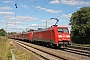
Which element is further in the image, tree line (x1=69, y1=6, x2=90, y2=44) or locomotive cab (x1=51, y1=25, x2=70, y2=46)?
tree line (x1=69, y1=6, x2=90, y2=44)

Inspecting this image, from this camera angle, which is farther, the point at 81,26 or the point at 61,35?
the point at 81,26

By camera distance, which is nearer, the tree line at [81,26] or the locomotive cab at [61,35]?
the locomotive cab at [61,35]

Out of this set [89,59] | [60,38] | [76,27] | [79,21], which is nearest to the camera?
[89,59]

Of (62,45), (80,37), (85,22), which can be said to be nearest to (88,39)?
(80,37)

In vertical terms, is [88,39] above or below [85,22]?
→ below

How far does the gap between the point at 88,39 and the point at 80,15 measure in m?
13.6

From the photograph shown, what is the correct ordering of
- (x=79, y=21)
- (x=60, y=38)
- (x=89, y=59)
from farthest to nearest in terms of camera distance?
1. (x=79, y=21)
2. (x=60, y=38)
3. (x=89, y=59)

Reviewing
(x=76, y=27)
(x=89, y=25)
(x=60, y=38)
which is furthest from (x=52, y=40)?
(x=76, y=27)

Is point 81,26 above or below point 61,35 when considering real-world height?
above

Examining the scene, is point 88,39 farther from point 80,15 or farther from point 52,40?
point 52,40

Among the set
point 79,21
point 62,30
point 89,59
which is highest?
point 79,21

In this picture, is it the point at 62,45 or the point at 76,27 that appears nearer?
the point at 62,45

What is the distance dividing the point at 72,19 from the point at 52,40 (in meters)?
43.0

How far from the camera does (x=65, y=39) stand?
26469 millimetres
